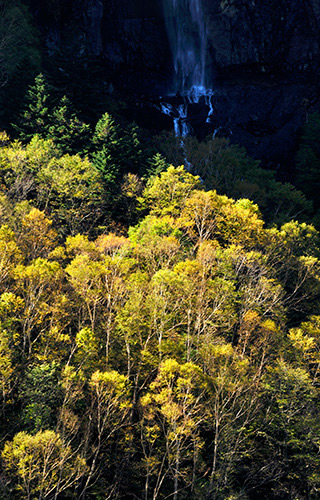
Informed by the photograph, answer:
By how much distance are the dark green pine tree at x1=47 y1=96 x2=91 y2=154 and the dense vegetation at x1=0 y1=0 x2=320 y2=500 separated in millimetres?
4019

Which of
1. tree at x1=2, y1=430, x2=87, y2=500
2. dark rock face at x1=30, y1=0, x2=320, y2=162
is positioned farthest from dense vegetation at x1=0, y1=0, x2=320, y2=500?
dark rock face at x1=30, y1=0, x2=320, y2=162

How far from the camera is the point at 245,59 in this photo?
280 feet

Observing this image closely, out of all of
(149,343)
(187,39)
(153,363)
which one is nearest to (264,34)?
(187,39)

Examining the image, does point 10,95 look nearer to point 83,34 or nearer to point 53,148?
point 53,148

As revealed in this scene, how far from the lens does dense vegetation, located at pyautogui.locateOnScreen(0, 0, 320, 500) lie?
1045 inches

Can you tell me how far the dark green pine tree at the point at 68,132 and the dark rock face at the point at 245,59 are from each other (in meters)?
34.3

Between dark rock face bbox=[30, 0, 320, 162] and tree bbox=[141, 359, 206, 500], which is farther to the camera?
dark rock face bbox=[30, 0, 320, 162]

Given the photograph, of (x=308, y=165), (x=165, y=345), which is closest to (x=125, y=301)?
(x=165, y=345)

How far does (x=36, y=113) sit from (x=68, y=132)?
4095 millimetres

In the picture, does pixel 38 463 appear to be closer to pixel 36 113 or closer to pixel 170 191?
pixel 170 191

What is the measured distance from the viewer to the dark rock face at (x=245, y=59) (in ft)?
274

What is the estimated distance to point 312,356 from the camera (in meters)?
35.9

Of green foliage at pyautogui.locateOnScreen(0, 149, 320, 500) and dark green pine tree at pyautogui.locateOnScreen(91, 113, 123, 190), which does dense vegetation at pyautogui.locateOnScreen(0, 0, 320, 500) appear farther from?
dark green pine tree at pyautogui.locateOnScreen(91, 113, 123, 190)

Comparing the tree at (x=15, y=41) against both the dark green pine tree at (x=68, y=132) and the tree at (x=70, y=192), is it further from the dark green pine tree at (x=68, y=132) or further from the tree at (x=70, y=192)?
the tree at (x=70, y=192)
